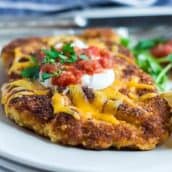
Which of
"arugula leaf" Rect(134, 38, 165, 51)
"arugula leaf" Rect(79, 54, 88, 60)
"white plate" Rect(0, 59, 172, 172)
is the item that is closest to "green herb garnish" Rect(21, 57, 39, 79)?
"arugula leaf" Rect(79, 54, 88, 60)

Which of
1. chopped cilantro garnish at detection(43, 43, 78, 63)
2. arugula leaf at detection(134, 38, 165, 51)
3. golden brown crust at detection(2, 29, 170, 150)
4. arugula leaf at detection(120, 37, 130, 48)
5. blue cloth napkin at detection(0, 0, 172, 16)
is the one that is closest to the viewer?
golden brown crust at detection(2, 29, 170, 150)

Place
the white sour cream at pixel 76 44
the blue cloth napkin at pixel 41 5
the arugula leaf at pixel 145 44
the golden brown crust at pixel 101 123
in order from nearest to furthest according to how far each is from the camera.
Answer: the golden brown crust at pixel 101 123, the white sour cream at pixel 76 44, the arugula leaf at pixel 145 44, the blue cloth napkin at pixel 41 5

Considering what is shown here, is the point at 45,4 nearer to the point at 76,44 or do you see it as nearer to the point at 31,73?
the point at 76,44

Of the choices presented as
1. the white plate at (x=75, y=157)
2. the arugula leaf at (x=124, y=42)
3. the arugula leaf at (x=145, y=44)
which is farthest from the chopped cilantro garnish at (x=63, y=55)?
the arugula leaf at (x=145, y=44)

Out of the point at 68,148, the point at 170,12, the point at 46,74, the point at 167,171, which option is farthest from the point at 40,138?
the point at 170,12

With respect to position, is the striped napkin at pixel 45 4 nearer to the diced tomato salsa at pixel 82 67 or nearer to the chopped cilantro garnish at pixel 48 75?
the diced tomato salsa at pixel 82 67

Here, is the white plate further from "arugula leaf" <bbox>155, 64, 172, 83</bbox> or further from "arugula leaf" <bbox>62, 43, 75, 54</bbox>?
"arugula leaf" <bbox>155, 64, 172, 83</bbox>

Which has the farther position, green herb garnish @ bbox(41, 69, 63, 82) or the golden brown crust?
green herb garnish @ bbox(41, 69, 63, 82)
